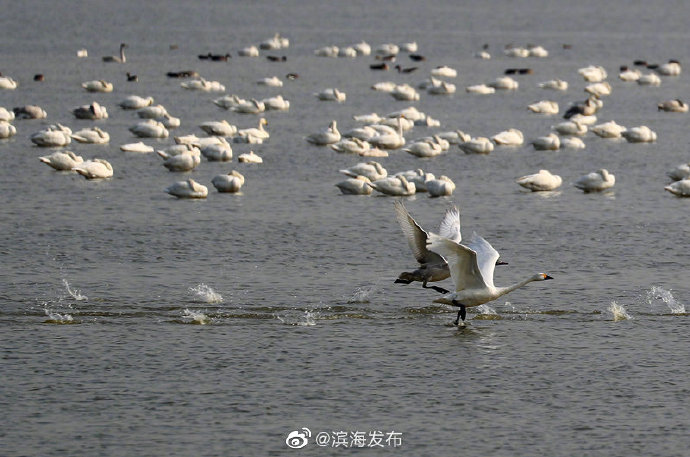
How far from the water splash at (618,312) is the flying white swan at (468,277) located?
220 centimetres

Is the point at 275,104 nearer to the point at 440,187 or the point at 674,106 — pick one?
the point at 674,106

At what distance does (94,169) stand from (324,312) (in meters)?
19.0

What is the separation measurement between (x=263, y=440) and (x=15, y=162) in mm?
30617

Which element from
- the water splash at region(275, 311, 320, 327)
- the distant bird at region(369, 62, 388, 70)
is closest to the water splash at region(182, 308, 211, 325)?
the water splash at region(275, 311, 320, 327)

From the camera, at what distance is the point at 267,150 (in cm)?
5469

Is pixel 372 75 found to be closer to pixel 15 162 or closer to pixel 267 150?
pixel 267 150

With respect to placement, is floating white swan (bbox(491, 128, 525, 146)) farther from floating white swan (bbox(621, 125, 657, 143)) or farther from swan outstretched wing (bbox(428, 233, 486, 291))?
swan outstretched wing (bbox(428, 233, 486, 291))

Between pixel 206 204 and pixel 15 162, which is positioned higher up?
pixel 15 162

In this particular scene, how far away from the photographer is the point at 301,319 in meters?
28.2

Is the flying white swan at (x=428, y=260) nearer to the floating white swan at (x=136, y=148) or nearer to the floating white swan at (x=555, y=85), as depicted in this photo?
the floating white swan at (x=136, y=148)

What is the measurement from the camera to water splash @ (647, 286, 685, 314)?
97.3ft

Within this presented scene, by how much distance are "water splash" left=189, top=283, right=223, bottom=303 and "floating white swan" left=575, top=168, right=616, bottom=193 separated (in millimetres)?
17611

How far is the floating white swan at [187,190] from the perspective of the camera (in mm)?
42906

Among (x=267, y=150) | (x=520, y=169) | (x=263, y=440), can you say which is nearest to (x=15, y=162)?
(x=267, y=150)
